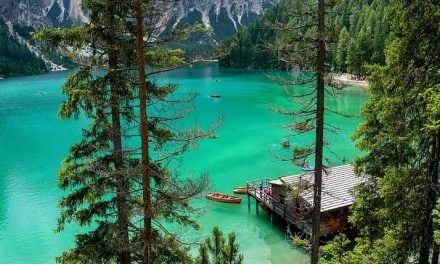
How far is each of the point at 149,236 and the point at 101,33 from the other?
539 cm

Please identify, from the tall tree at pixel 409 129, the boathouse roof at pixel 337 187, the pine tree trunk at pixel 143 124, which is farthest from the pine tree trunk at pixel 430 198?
the boathouse roof at pixel 337 187

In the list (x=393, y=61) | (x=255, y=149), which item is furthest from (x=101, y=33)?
(x=255, y=149)

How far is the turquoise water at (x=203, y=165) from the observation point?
3296cm

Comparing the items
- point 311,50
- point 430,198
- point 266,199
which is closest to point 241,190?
point 266,199

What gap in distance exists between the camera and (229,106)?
3617 inches

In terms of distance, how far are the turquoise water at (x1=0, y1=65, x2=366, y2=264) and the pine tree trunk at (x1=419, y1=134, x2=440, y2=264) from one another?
3186 mm

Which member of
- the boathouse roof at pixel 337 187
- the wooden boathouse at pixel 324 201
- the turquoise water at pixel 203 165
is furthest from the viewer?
the turquoise water at pixel 203 165

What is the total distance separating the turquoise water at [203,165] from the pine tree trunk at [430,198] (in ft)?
10.5

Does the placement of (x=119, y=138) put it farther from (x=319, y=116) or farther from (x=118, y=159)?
(x=319, y=116)

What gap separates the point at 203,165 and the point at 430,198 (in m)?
40.2

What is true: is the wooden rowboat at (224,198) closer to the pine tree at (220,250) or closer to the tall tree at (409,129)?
the pine tree at (220,250)

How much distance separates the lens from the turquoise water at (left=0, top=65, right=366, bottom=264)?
32963 millimetres

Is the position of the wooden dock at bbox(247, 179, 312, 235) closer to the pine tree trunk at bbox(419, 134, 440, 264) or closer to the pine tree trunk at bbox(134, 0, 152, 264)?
the pine tree trunk at bbox(419, 134, 440, 264)

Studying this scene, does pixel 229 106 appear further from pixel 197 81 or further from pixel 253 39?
pixel 253 39
